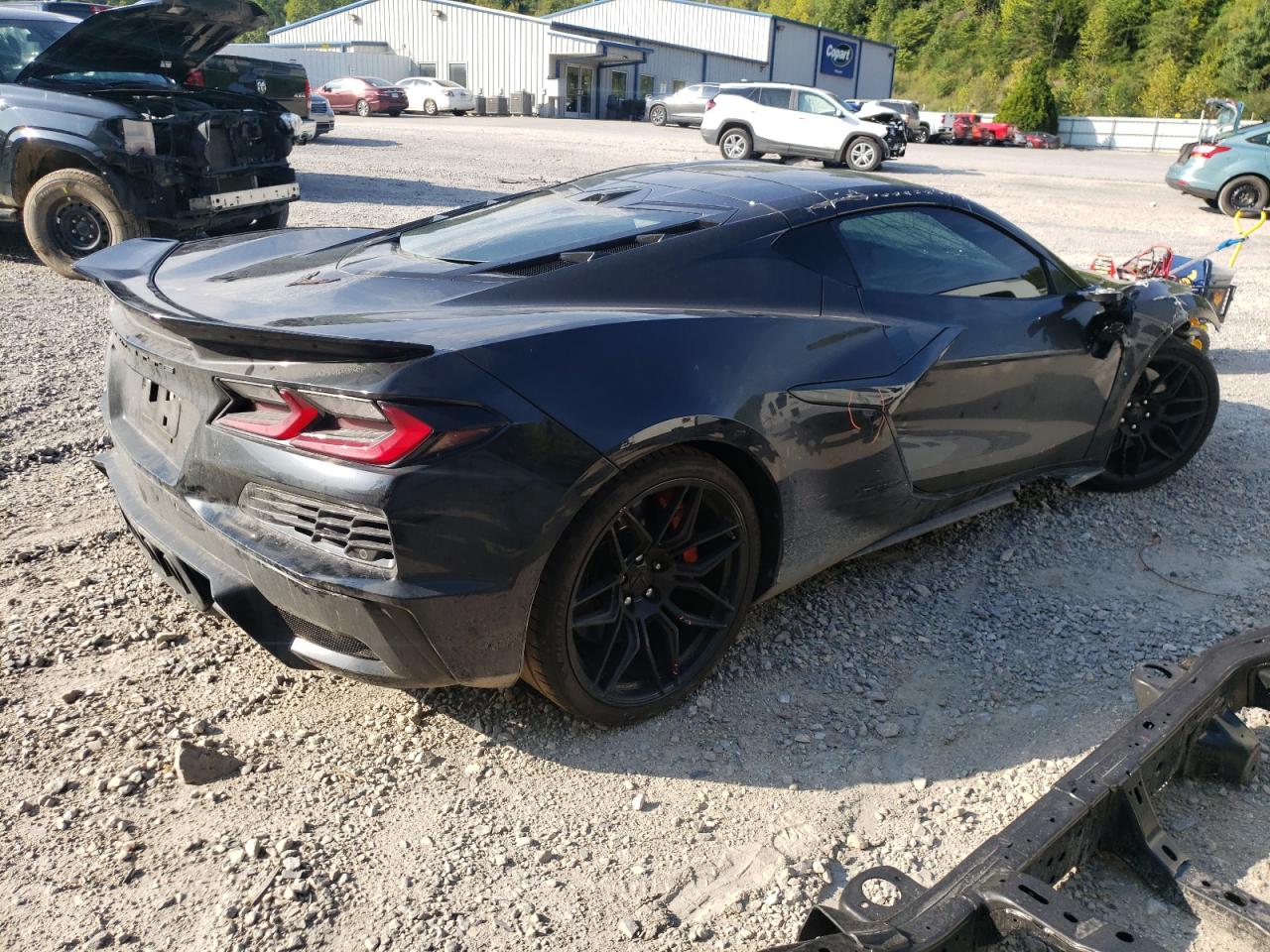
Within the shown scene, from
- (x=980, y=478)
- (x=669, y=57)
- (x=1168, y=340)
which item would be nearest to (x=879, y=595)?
(x=980, y=478)

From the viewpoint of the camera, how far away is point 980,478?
3.64 meters

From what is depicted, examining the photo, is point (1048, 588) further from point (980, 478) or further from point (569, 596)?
point (569, 596)

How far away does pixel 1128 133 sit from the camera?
4509cm

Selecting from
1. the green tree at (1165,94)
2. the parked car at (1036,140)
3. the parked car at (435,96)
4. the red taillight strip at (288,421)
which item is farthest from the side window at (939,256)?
the green tree at (1165,94)

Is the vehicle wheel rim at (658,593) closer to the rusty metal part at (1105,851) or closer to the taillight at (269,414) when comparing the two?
the taillight at (269,414)

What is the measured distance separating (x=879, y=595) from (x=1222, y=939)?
159 centimetres

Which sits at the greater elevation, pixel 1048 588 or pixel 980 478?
pixel 980 478

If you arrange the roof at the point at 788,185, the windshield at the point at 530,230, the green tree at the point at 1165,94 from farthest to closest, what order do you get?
the green tree at the point at 1165,94, the roof at the point at 788,185, the windshield at the point at 530,230

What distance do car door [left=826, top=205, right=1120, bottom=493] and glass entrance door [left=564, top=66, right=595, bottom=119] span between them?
44.8m

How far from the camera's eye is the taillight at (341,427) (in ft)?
7.42

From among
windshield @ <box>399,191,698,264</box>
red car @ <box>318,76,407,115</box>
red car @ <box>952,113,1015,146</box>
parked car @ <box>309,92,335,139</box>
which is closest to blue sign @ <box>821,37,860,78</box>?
red car @ <box>952,113,1015,146</box>

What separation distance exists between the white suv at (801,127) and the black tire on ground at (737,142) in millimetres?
22

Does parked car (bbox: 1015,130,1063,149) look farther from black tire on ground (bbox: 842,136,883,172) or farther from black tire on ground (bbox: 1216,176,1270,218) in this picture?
black tire on ground (bbox: 1216,176,1270,218)

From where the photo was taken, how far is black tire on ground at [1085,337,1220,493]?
4523 mm
